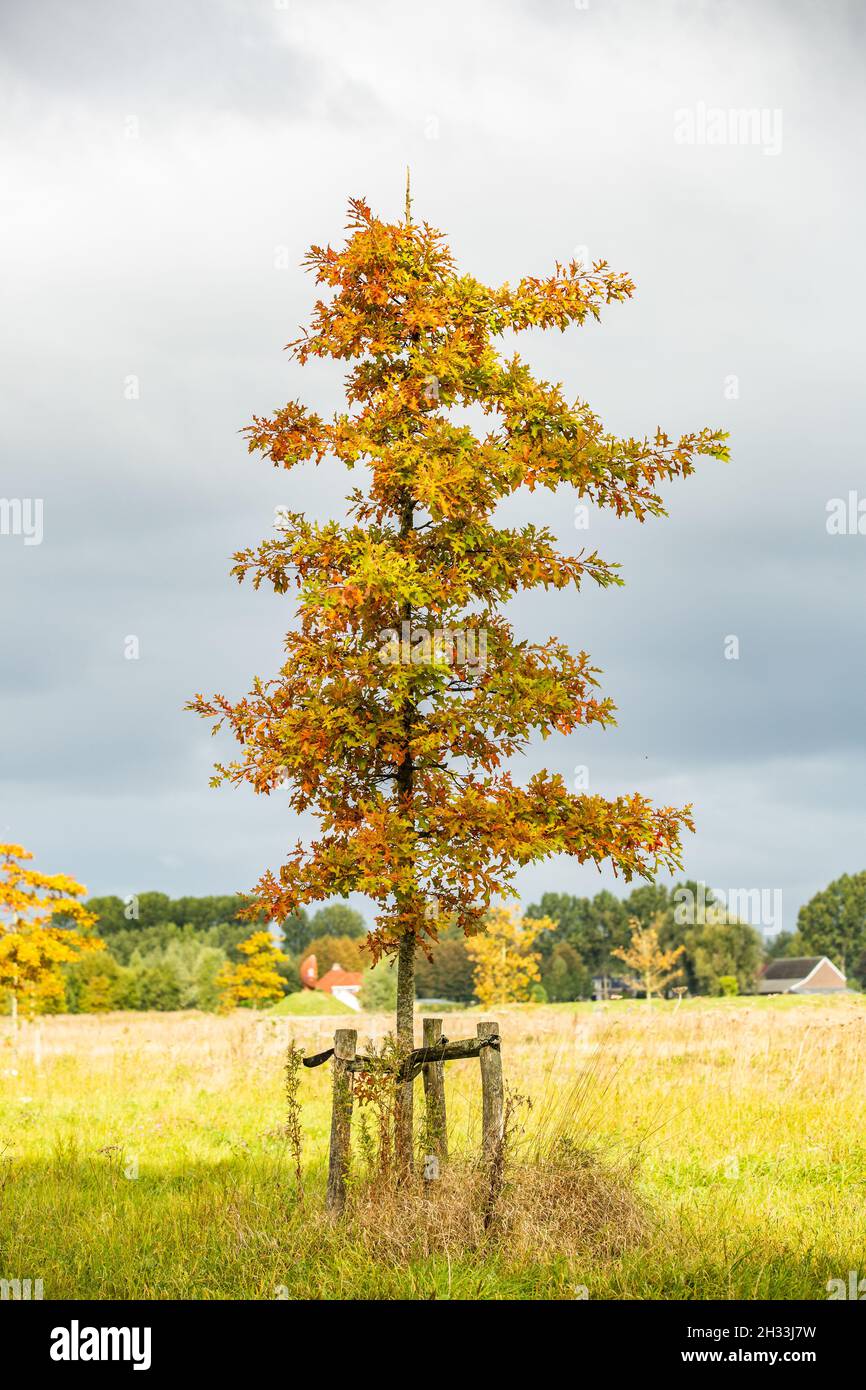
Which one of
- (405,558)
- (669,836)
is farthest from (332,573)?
(669,836)

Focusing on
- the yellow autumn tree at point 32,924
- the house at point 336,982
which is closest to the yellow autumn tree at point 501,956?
the yellow autumn tree at point 32,924

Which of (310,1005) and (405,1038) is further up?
(405,1038)

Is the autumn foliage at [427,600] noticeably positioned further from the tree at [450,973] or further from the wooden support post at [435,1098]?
the tree at [450,973]

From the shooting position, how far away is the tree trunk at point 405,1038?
9.02m

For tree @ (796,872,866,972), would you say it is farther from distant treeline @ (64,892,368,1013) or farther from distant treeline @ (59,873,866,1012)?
distant treeline @ (64,892,368,1013)

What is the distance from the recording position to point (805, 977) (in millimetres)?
93812

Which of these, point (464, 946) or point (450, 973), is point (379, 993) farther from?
point (450, 973)

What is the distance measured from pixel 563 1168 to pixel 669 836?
2.82 meters

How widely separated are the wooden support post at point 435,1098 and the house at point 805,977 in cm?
8894

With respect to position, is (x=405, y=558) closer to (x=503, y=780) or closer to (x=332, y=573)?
(x=332, y=573)

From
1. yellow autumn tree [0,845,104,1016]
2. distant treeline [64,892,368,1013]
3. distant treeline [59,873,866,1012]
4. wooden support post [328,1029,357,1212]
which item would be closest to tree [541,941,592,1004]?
distant treeline [59,873,866,1012]

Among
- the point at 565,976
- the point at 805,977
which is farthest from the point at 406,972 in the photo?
the point at 805,977

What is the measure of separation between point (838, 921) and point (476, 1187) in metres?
104
